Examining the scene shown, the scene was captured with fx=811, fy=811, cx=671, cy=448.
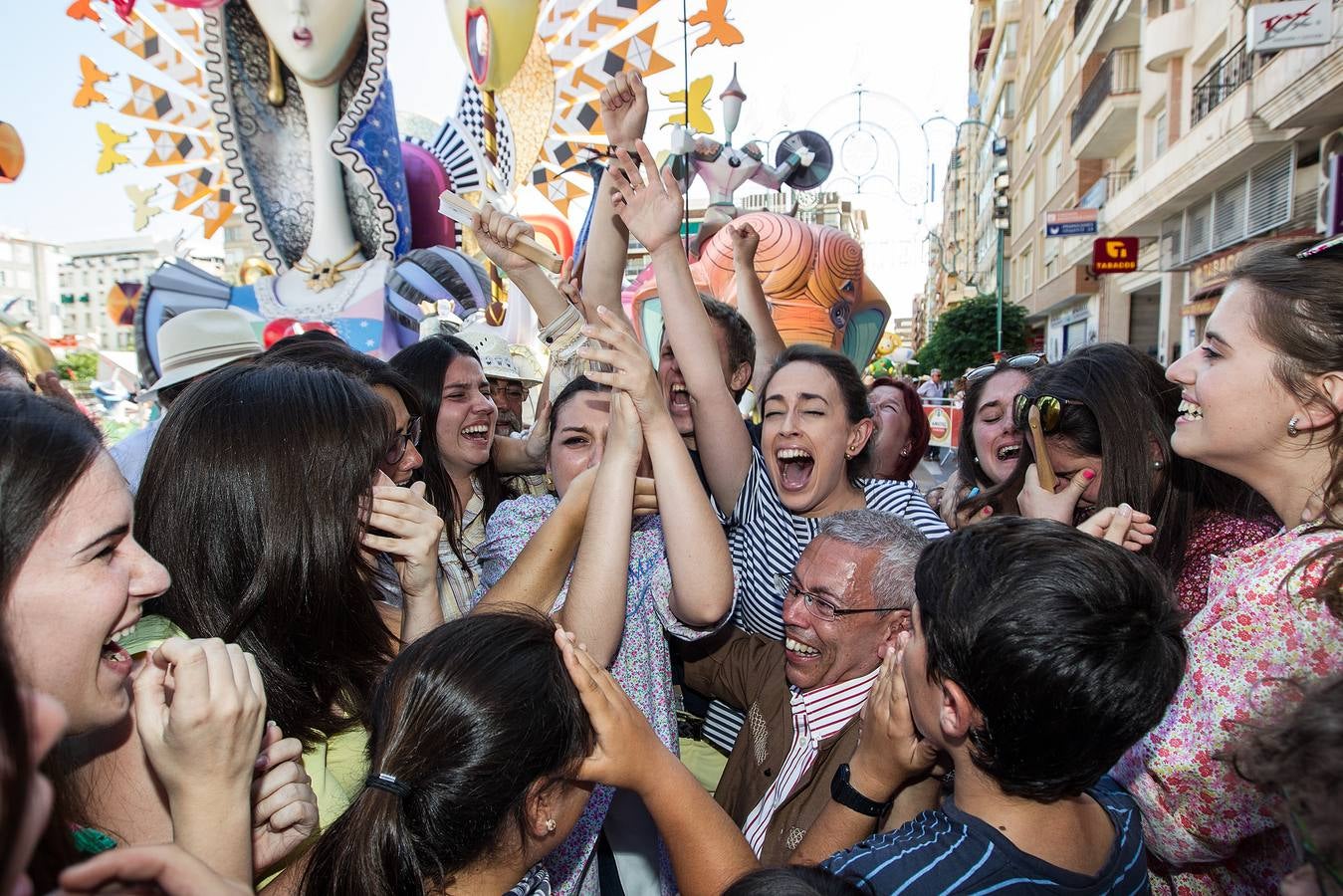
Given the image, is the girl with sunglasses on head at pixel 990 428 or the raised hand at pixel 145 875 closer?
the raised hand at pixel 145 875

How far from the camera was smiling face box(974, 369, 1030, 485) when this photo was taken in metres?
3.34

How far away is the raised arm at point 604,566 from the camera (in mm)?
1753

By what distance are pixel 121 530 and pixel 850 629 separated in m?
1.50

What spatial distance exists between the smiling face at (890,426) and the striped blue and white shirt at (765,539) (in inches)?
57.0

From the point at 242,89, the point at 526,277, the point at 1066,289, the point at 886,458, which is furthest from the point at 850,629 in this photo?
the point at 1066,289

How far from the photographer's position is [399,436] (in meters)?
2.24

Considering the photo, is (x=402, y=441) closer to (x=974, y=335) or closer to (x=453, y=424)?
(x=453, y=424)

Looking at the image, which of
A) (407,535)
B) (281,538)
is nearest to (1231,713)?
(407,535)

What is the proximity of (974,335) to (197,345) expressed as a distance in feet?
75.9

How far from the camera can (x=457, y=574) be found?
7.41 ft

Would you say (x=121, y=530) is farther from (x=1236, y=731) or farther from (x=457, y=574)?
(x=1236, y=731)

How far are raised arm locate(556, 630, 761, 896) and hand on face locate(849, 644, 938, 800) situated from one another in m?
0.26

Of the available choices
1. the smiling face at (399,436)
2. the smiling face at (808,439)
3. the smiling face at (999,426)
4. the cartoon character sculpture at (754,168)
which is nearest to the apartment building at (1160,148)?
the cartoon character sculpture at (754,168)

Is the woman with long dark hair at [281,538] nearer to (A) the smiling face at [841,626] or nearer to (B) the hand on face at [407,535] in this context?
(B) the hand on face at [407,535]
